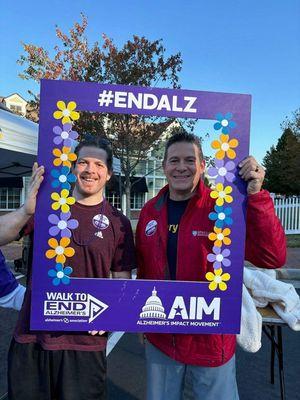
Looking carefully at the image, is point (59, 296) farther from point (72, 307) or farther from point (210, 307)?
point (210, 307)

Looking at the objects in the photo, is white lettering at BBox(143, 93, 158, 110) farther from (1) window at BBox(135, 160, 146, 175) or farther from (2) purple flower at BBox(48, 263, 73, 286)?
(2) purple flower at BBox(48, 263, 73, 286)

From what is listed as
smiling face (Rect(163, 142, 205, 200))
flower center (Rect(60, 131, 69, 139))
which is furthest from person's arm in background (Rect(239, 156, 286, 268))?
flower center (Rect(60, 131, 69, 139))

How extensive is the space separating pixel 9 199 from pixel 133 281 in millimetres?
8552

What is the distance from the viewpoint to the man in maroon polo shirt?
1.78 metres

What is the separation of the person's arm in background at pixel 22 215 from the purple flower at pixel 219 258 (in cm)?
86

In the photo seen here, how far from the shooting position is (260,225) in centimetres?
180

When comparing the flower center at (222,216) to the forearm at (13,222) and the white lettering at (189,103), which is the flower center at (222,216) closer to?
the white lettering at (189,103)

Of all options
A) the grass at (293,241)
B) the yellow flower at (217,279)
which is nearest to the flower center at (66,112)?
the yellow flower at (217,279)

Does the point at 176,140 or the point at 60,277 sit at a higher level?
the point at 176,140

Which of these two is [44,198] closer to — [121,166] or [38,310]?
[38,310]

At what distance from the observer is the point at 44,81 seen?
1.72 meters

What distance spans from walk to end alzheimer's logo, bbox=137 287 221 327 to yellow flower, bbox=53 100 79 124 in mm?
892

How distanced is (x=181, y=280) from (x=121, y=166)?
55.8 inches

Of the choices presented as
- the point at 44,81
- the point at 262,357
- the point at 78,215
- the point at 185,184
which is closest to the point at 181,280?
the point at 185,184
